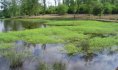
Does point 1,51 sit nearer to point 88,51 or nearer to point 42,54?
point 42,54

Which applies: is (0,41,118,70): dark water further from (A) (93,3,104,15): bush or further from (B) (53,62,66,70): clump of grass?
(A) (93,3,104,15): bush

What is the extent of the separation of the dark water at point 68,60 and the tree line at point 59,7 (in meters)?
49.7

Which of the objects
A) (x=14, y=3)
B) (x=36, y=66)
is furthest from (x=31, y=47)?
(x=14, y=3)

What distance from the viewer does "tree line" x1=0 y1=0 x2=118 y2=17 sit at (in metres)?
75.1

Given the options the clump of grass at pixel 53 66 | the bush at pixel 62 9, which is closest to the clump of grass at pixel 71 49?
the clump of grass at pixel 53 66

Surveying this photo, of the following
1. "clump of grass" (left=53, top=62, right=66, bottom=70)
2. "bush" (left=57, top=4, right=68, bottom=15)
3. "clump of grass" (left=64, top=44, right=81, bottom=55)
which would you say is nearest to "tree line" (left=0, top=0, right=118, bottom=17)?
"bush" (left=57, top=4, right=68, bottom=15)

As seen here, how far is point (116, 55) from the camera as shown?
738 inches

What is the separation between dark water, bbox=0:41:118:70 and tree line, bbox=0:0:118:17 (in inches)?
1958

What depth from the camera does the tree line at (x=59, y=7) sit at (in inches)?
2956

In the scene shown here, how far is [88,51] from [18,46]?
6.41 metres

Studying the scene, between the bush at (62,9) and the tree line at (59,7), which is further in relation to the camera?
the bush at (62,9)

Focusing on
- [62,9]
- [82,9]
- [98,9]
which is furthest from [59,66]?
[82,9]

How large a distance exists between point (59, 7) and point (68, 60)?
72942 millimetres

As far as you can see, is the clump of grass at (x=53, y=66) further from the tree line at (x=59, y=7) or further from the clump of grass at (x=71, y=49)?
the tree line at (x=59, y=7)
